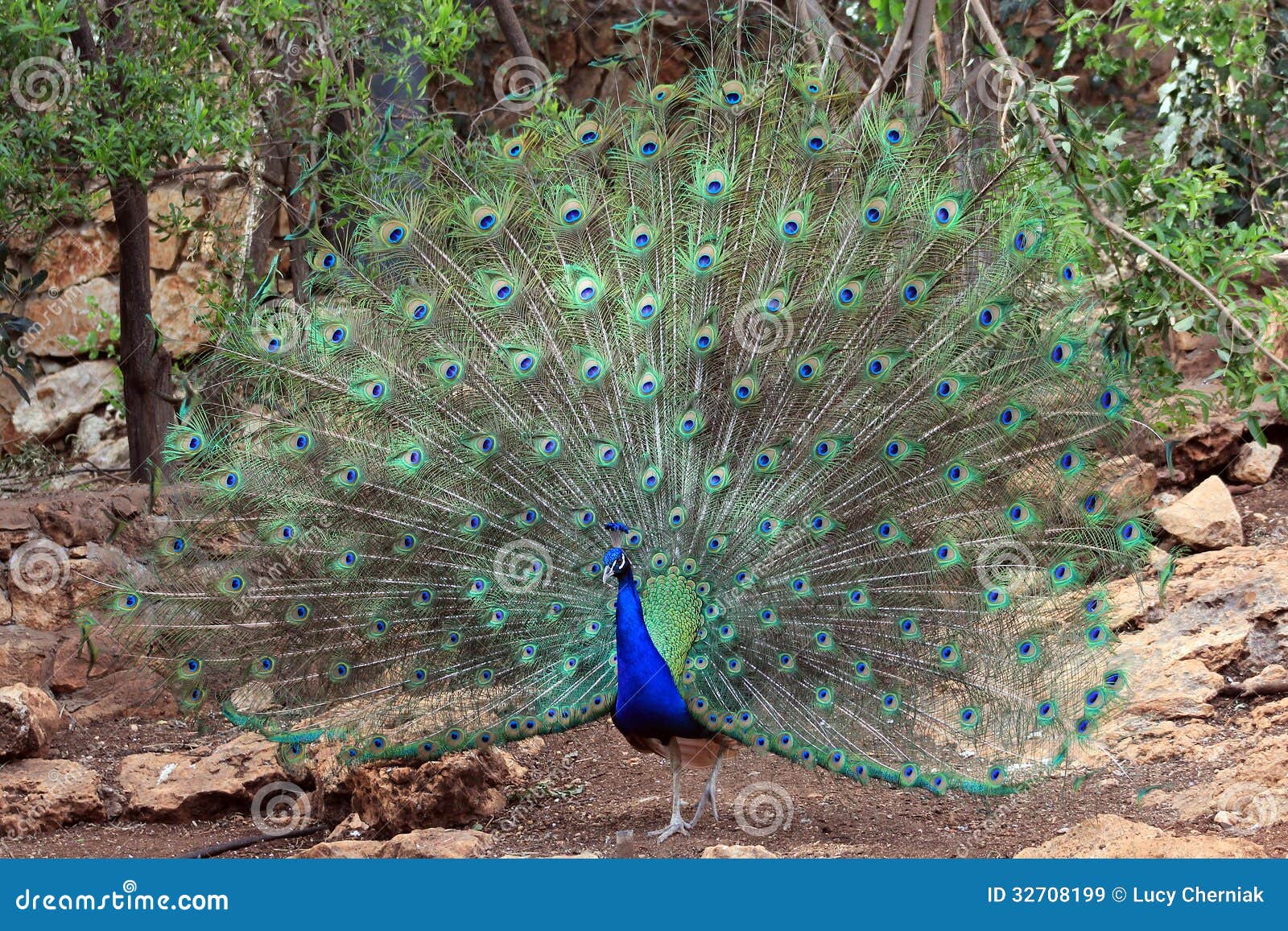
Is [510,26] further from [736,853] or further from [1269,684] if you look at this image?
[736,853]

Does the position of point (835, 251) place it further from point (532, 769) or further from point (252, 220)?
point (252, 220)

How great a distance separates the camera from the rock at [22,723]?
258 inches

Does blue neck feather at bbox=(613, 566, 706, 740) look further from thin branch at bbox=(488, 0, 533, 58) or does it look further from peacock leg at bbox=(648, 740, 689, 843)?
thin branch at bbox=(488, 0, 533, 58)

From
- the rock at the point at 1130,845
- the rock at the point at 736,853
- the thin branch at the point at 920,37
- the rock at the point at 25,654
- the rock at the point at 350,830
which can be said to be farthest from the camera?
the rock at the point at 25,654

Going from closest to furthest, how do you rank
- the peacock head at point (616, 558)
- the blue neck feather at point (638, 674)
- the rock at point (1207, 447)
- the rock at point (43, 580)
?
the peacock head at point (616, 558)
the blue neck feather at point (638, 674)
the rock at point (43, 580)
the rock at point (1207, 447)

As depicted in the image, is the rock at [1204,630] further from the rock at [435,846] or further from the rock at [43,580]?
the rock at [43,580]

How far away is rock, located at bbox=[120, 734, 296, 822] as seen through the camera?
6.39 meters

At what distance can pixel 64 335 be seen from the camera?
12109 mm

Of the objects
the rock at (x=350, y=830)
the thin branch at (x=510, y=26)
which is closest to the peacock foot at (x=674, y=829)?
the rock at (x=350, y=830)

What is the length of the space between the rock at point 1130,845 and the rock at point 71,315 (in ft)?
32.4

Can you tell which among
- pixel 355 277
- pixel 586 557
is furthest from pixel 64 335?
pixel 586 557

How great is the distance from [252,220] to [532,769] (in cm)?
412

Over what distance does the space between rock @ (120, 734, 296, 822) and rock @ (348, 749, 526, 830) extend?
62 cm

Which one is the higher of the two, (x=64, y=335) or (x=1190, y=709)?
(x=64, y=335)
